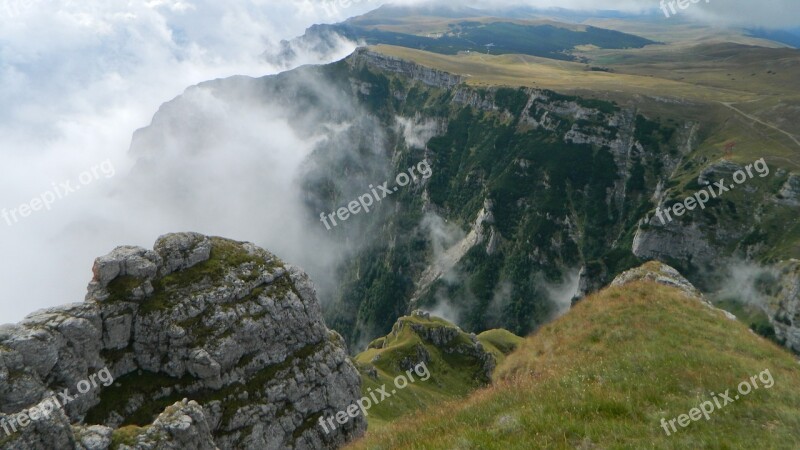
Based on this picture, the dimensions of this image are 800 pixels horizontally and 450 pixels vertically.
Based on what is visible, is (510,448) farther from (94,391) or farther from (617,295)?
(94,391)

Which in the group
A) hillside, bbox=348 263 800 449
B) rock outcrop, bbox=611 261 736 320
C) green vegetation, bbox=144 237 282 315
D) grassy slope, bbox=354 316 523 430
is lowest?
grassy slope, bbox=354 316 523 430

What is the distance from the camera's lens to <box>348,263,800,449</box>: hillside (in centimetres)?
1559

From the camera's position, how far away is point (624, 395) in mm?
18125

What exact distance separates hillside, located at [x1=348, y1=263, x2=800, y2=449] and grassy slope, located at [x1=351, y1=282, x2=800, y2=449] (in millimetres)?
47

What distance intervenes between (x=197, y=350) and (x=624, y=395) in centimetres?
4620

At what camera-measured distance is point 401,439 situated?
685 inches

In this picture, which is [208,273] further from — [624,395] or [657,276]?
[624,395]

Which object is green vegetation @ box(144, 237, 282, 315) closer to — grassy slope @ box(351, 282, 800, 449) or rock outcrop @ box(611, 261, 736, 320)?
grassy slope @ box(351, 282, 800, 449)

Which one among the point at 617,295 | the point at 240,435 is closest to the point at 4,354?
Result: the point at 240,435

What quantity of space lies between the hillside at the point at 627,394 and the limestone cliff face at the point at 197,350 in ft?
80.1

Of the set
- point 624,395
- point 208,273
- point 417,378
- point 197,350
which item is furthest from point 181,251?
point 417,378

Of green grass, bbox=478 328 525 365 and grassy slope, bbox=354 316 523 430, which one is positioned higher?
grassy slope, bbox=354 316 523 430

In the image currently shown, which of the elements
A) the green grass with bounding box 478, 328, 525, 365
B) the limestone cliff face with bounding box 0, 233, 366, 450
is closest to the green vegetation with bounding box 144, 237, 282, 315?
the limestone cliff face with bounding box 0, 233, 366, 450

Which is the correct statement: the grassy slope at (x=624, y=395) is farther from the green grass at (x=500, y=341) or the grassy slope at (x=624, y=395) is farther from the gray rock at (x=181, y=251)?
the green grass at (x=500, y=341)
